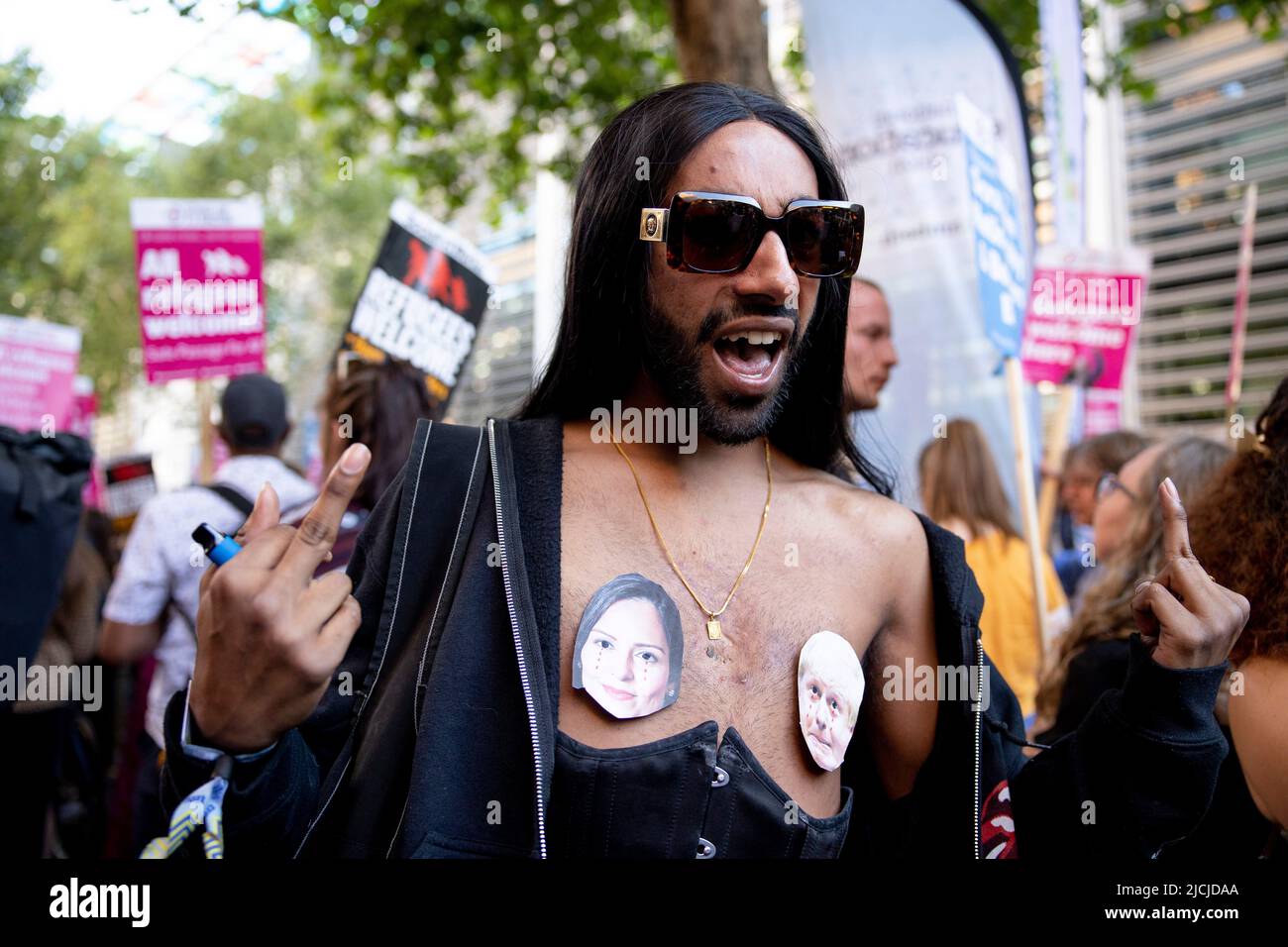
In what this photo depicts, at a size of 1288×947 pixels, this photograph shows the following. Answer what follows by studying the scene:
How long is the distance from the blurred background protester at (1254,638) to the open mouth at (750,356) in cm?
103

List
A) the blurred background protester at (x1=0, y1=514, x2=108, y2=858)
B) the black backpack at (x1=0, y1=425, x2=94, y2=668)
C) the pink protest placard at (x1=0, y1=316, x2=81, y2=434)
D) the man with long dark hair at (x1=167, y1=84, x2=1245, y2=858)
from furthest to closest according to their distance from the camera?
the pink protest placard at (x1=0, y1=316, x2=81, y2=434)
the blurred background protester at (x1=0, y1=514, x2=108, y2=858)
the black backpack at (x1=0, y1=425, x2=94, y2=668)
the man with long dark hair at (x1=167, y1=84, x2=1245, y2=858)

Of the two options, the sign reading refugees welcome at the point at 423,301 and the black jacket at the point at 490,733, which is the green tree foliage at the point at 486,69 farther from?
the black jacket at the point at 490,733

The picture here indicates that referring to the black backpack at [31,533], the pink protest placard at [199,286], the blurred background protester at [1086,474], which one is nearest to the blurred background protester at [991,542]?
the blurred background protester at [1086,474]

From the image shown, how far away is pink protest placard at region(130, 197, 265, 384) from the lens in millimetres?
6102

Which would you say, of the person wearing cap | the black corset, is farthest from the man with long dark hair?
the person wearing cap

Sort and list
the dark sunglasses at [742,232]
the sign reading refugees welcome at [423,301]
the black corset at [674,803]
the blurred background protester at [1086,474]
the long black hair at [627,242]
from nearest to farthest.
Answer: the black corset at [674,803]
the dark sunglasses at [742,232]
the long black hair at [627,242]
the blurred background protester at [1086,474]
the sign reading refugees welcome at [423,301]

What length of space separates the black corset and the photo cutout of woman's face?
7 cm

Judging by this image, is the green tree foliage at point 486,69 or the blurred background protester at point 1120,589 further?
the green tree foliage at point 486,69

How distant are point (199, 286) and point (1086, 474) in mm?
4708

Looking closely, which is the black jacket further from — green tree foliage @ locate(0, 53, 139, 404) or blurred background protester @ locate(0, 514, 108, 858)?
green tree foliage @ locate(0, 53, 139, 404)

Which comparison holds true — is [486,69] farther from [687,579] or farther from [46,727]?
[687,579]

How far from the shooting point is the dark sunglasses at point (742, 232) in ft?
5.99

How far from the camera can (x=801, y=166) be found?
6.49ft
